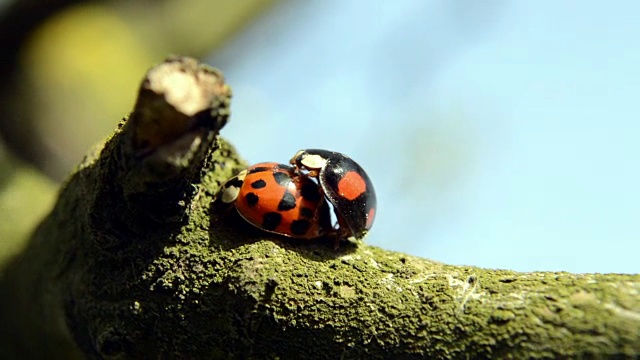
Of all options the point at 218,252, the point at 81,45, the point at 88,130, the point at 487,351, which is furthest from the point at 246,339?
the point at 81,45

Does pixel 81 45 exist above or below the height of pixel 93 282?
above

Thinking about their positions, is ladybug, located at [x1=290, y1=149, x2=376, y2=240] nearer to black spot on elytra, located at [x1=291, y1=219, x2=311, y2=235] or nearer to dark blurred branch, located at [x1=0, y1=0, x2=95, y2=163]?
black spot on elytra, located at [x1=291, y1=219, x2=311, y2=235]

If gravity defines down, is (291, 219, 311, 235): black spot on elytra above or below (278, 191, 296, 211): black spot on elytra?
below

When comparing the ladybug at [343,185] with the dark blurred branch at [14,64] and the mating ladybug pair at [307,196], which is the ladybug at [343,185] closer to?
the mating ladybug pair at [307,196]

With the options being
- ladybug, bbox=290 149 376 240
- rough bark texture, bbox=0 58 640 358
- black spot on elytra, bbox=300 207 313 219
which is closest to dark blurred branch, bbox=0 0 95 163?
rough bark texture, bbox=0 58 640 358

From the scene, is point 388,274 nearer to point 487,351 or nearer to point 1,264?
point 487,351

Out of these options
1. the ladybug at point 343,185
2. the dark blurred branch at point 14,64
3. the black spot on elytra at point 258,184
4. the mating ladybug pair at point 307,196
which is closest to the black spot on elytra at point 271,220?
the mating ladybug pair at point 307,196
